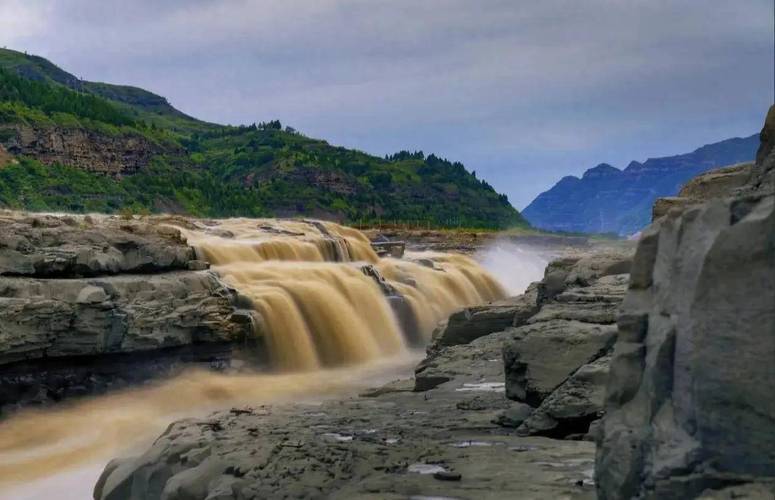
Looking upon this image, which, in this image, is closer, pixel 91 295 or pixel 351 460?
pixel 351 460

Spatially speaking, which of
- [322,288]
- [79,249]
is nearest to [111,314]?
[79,249]

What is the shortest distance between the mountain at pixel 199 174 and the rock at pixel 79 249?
137ft

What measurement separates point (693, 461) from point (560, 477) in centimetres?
226

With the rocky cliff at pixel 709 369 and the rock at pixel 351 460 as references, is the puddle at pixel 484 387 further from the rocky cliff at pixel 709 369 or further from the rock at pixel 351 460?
the rocky cliff at pixel 709 369

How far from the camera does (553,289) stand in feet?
43.0

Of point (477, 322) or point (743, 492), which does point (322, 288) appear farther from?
point (743, 492)

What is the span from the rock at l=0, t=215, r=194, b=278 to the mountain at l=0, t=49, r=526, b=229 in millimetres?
41841

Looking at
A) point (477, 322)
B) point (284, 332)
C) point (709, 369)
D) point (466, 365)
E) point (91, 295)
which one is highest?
point (709, 369)

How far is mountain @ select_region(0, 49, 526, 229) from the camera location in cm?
7538

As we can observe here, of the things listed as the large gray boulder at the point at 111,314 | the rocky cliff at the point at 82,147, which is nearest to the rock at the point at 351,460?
the large gray boulder at the point at 111,314

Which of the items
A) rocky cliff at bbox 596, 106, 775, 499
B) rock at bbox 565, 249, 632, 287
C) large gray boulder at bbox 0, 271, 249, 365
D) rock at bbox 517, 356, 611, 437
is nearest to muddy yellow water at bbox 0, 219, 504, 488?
large gray boulder at bbox 0, 271, 249, 365

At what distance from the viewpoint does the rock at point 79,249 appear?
690 inches

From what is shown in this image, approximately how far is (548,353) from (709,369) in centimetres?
433

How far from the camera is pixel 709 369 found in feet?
13.6
